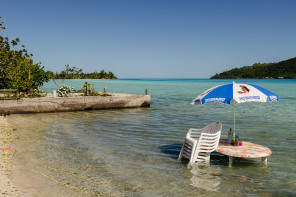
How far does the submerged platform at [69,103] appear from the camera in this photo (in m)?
18.9

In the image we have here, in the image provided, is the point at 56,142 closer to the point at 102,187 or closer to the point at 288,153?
the point at 102,187

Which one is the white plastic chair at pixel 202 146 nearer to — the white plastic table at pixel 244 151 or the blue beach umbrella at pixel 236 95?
the white plastic table at pixel 244 151

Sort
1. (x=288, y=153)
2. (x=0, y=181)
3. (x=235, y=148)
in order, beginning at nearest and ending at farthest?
(x=0, y=181), (x=235, y=148), (x=288, y=153)

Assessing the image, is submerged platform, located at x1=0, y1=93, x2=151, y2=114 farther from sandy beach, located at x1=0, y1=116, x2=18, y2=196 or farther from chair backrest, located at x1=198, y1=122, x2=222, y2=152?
chair backrest, located at x1=198, y1=122, x2=222, y2=152

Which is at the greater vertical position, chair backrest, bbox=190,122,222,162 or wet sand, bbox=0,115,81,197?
chair backrest, bbox=190,122,222,162

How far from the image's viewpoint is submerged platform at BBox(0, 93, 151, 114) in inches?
745

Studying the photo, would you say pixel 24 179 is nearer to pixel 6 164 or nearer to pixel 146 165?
pixel 6 164

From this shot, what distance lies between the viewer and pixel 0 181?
5867mm

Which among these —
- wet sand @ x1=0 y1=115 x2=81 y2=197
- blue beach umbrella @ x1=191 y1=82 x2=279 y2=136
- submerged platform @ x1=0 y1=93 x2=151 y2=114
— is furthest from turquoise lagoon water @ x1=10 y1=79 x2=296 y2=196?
submerged platform @ x1=0 y1=93 x2=151 y2=114

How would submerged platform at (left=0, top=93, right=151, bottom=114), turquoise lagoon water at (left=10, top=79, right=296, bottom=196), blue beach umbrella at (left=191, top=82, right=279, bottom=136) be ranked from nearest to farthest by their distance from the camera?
1. turquoise lagoon water at (left=10, top=79, right=296, bottom=196)
2. blue beach umbrella at (left=191, top=82, right=279, bottom=136)
3. submerged platform at (left=0, top=93, right=151, bottom=114)

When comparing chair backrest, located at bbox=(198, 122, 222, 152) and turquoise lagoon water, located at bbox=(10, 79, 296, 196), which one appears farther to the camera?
chair backrest, located at bbox=(198, 122, 222, 152)

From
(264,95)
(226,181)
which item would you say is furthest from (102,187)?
(264,95)

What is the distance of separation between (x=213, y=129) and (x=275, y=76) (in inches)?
8211

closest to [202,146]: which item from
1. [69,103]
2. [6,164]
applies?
[6,164]
